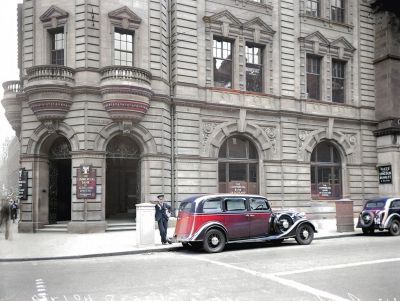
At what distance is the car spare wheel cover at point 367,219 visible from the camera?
17.2m

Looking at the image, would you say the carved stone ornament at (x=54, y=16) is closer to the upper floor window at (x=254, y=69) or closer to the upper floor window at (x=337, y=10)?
the upper floor window at (x=254, y=69)

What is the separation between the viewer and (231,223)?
13.5m

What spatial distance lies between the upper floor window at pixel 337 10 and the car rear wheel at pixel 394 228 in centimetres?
1438

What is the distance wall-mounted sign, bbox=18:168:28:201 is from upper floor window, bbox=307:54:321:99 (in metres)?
16.2

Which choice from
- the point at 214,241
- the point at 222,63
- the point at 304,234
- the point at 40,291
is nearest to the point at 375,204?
the point at 304,234

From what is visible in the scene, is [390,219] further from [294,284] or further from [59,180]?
[59,180]

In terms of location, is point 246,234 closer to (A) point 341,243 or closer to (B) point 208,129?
(A) point 341,243

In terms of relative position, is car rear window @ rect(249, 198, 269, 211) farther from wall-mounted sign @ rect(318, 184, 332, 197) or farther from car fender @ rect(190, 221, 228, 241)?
wall-mounted sign @ rect(318, 184, 332, 197)

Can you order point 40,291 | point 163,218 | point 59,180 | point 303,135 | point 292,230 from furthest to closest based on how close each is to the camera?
point 303,135, point 59,180, point 163,218, point 292,230, point 40,291

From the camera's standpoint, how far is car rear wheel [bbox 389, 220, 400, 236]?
17.0 meters

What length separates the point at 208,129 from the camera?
2192 centimetres

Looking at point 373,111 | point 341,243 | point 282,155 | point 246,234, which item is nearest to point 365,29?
point 373,111

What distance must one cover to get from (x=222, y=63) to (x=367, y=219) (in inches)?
428

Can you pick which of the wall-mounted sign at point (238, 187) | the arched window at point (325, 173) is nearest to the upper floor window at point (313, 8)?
the arched window at point (325, 173)
